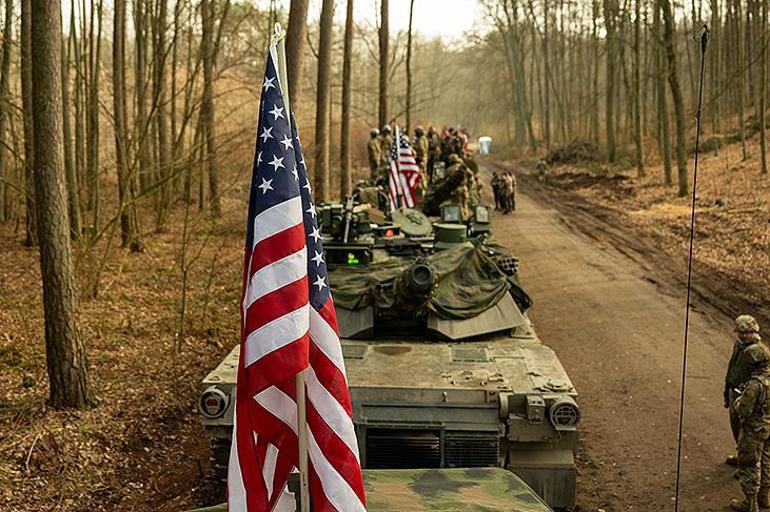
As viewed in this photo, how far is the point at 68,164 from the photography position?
16.2 metres

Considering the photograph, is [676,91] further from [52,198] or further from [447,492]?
[447,492]

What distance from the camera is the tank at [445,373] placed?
6641 millimetres

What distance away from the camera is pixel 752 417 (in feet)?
23.9

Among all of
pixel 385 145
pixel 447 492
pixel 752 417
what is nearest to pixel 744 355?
pixel 752 417

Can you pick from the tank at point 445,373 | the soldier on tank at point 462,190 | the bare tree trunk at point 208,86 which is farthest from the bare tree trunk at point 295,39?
the tank at point 445,373

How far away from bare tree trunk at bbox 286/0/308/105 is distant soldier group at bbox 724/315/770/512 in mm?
A: 8360

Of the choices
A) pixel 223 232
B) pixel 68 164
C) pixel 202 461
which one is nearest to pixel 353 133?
pixel 223 232

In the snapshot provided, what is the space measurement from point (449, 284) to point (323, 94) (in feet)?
35.6

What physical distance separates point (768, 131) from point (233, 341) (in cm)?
2851

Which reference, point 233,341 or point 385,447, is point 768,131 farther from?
point 385,447

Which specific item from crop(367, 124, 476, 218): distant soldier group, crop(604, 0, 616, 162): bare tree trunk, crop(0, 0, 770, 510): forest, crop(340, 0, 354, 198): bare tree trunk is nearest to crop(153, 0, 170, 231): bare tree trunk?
crop(0, 0, 770, 510): forest

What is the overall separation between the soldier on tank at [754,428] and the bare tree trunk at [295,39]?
28.1ft

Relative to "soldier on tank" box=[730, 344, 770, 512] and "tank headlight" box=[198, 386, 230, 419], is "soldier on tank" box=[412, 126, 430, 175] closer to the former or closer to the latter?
"soldier on tank" box=[730, 344, 770, 512]

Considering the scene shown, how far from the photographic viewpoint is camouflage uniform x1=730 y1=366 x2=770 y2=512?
7227 millimetres
